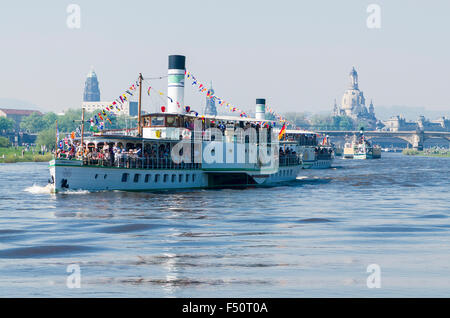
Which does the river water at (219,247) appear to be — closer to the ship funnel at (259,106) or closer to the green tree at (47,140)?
the ship funnel at (259,106)

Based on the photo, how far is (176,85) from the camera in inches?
2795

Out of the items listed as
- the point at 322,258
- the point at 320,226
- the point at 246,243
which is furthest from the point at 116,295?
the point at 320,226

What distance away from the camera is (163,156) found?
6206 cm

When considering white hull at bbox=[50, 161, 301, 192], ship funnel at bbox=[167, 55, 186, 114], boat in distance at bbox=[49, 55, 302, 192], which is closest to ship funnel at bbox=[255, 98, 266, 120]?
boat in distance at bbox=[49, 55, 302, 192]

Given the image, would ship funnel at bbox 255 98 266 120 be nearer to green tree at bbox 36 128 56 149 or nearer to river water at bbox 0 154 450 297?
green tree at bbox 36 128 56 149

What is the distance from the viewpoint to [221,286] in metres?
19.7

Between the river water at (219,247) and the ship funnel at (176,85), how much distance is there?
21.5 m

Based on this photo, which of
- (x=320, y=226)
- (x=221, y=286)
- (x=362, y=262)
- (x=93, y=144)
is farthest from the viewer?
(x=93, y=144)

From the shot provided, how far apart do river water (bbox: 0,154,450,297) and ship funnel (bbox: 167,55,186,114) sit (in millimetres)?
21454

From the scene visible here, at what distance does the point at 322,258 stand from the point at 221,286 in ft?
20.9
